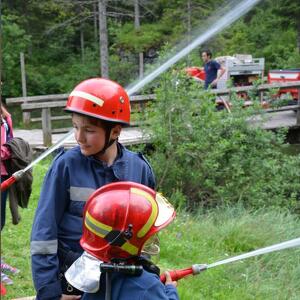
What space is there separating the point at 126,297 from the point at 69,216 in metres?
0.62

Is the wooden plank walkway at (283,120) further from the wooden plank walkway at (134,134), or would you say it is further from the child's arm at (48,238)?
the child's arm at (48,238)

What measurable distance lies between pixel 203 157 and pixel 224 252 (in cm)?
276

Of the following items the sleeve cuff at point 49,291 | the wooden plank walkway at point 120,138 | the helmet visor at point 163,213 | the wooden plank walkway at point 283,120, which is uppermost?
the helmet visor at point 163,213

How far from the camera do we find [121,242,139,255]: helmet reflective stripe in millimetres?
2272

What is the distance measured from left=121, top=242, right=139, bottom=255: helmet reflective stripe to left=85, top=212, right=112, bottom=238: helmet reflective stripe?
3.4 inches

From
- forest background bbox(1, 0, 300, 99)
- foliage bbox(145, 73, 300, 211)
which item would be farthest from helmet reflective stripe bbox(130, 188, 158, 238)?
forest background bbox(1, 0, 300, 99)

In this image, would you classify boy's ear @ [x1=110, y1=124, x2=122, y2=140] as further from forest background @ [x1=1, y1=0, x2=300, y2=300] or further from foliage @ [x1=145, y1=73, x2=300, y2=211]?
foliage @ [x1=145, y1=73, x2=300, y2=211]

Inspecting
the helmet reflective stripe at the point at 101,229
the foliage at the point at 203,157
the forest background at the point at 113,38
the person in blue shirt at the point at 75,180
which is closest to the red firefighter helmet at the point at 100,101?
the person in blue shirt at the point at 75,180

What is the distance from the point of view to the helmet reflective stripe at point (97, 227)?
89.0 inches

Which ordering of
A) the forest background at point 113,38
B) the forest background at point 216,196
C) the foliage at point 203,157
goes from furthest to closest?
1. the forest background at point 113,38
2. the foliage at point 203,157
3. the forest background at point 216,196

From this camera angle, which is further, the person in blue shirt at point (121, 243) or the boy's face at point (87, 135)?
the boy's face at point (87, 135)

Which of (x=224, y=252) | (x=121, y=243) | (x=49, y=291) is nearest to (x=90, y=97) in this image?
(x=121, y=243)

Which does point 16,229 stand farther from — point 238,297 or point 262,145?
point 262,145

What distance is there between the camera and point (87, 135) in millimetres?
2701
